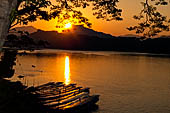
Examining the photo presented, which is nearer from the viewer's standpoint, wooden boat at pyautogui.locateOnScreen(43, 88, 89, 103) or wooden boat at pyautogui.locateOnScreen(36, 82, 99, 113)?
wooden boat at pyautogui.locateOnScreen(36, 82, 99, 113)

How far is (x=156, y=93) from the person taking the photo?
51219 millimetres

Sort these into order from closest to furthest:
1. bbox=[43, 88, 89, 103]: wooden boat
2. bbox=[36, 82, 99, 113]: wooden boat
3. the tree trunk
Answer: the tree trunk, bbox=[36, 82, 99, 113]: wooden boat, bbox=[43, 88, 89, 103]: wooden boat

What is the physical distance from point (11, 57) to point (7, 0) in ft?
42.9

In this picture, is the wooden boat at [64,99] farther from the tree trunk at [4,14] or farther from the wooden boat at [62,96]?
the tree trunk at [4,14]

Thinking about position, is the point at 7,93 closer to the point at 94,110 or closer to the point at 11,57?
the point at 11,57

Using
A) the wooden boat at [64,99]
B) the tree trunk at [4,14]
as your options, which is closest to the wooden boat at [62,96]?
the wooden boat at [64,99]

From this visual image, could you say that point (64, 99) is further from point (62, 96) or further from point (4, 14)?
point (4, 14)

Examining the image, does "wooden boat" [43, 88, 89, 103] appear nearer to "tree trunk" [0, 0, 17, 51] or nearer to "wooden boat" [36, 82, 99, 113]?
"wooden boat" [36, 82, 99, 113]

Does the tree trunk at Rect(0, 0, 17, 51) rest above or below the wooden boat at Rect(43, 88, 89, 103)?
above

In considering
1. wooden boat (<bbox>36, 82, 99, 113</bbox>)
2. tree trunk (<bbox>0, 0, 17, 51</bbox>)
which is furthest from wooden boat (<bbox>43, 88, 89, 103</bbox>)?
tree trunk (<bbox>0, 0, 17, 51</bbox>)

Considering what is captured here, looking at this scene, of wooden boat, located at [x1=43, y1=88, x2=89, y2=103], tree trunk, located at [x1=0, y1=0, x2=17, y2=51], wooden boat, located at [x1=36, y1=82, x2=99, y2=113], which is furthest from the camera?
wooden boat, located at [x1=43, y1=88, x2=89, y2=103]

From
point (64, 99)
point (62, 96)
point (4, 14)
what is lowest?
point (64, 99)

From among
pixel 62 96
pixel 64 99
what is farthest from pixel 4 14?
pixel 64 99

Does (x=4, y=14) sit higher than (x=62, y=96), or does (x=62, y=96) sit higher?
(x=4, y=14)
